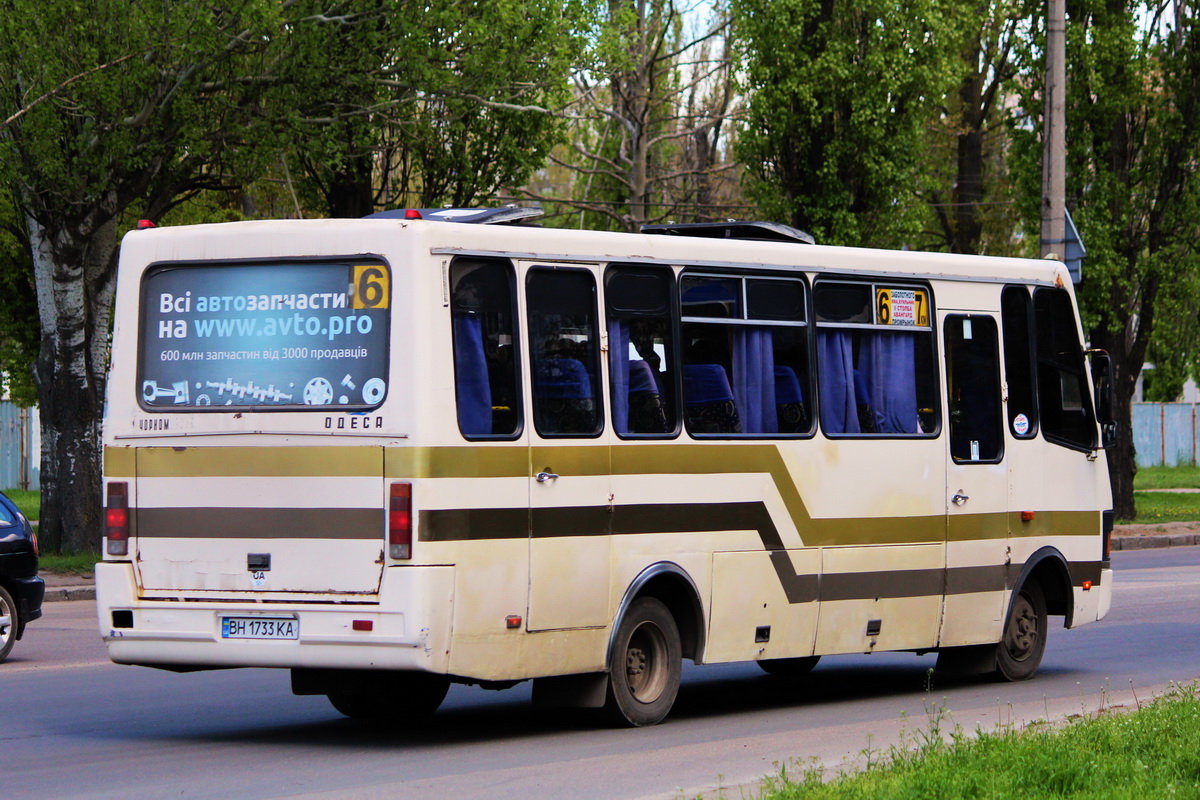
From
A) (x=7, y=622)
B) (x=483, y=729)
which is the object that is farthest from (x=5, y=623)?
(x=483, y=729)

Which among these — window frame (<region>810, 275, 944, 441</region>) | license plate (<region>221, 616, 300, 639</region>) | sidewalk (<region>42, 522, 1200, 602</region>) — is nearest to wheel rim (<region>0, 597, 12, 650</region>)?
license plate (<region>221, 616, 300, 639</region>)

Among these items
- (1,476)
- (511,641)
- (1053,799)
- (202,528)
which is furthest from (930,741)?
(1,476)

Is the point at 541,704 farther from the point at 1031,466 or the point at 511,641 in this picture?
the point at 1031,466

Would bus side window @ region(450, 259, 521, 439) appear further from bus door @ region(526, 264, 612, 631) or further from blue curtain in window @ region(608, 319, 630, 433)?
blue curtain in window @ region(608, 319, 630, 433)

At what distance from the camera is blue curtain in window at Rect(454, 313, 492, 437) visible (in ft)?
31.7

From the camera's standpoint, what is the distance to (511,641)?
9.75 m

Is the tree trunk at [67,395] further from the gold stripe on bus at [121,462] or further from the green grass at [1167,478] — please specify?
the green grass at [1167,478]

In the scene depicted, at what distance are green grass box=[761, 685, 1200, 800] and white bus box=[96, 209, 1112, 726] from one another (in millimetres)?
2096

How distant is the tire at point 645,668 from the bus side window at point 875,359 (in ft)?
6.54

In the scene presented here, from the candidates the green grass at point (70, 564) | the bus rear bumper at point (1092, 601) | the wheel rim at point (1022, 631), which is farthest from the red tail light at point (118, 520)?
the green grass at point (70, 564)

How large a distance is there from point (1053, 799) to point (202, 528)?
485 centimetres

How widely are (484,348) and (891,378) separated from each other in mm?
3676

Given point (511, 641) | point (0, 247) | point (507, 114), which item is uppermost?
point (507, 114)

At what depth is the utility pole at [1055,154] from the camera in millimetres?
22422
